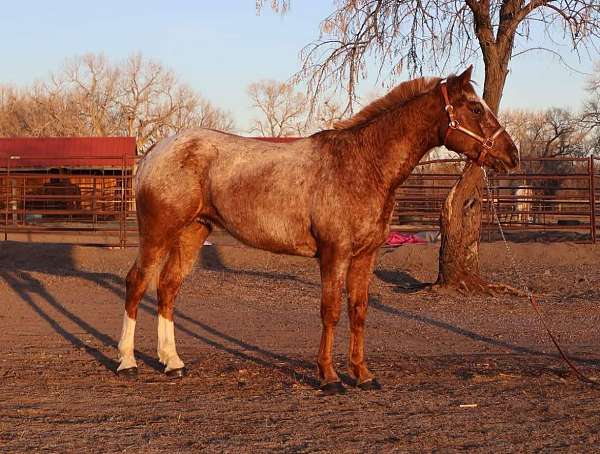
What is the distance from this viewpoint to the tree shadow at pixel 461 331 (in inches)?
290

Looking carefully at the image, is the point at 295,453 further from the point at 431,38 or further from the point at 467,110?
the point at 431,38

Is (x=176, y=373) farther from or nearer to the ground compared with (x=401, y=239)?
nearer to the ground

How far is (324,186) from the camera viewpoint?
20.0ft

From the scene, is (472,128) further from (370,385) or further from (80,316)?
(80,316)

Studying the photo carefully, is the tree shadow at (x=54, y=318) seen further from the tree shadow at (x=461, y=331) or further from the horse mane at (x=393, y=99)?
the tree shadow at (x=461, y=331)

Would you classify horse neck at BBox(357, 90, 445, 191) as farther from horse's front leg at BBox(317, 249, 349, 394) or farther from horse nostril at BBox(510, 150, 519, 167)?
horse's front leg at BBox(317, 249, 349, 394)

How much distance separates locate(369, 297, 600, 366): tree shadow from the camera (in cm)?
736

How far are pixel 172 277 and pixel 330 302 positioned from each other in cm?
161

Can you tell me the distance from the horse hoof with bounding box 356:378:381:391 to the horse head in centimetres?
185

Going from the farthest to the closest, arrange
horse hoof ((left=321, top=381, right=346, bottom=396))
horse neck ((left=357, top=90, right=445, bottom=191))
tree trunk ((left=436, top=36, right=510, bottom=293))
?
1. tree trunk ((left=436, top=36, right=510, bottom=293))
2. horse neck ((left=357, top=90, right=445, bottom=191))
3. horse hoof ((left=321, top=381, right=346, bottom=396))

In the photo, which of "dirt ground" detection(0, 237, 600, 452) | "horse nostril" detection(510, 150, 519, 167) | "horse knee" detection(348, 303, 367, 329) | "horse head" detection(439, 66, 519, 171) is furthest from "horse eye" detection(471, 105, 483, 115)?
"dirt ground" detection(0, 237, 600, 452)

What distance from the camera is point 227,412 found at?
512cm

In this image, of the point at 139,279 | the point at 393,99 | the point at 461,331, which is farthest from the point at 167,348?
the point at 461,331

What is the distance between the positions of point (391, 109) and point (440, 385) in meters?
2.15
